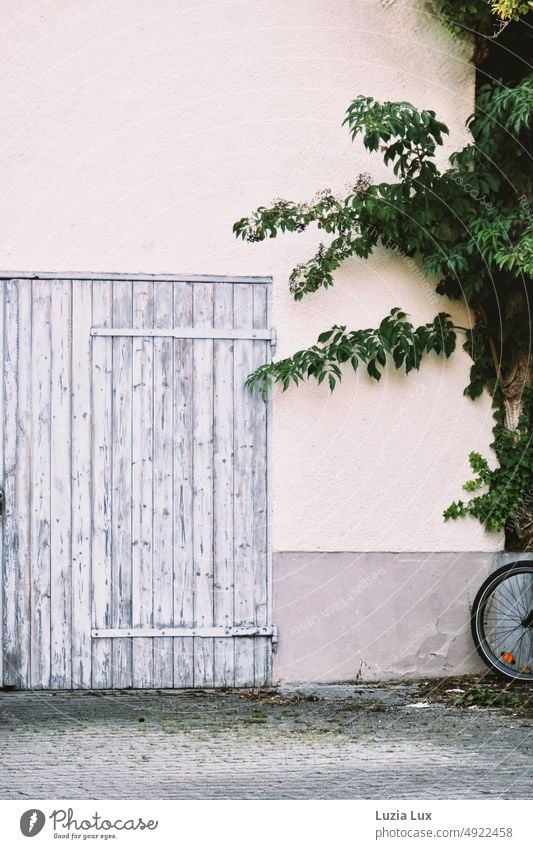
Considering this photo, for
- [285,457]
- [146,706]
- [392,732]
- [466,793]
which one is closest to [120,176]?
[285,457]

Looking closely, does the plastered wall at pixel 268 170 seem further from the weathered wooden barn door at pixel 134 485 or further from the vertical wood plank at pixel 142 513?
the vertical wood plank at pixel 142 513

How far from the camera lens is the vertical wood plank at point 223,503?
6.64 m

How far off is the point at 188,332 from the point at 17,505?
1339 millimetres

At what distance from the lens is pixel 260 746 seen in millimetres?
5406

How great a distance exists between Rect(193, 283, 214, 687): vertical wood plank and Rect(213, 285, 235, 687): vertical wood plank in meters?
0.03

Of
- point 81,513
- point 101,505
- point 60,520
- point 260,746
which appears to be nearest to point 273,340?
point 101,505

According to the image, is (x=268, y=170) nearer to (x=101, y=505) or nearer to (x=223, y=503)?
(x=223, y=503)

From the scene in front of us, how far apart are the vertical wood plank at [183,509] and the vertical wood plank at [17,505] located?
31.7 inches

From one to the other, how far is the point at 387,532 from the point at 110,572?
5.15 ft

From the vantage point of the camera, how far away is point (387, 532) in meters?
6.76

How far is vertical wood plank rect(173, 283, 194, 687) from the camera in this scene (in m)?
6.61

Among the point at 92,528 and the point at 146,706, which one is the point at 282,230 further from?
the point at 146,706

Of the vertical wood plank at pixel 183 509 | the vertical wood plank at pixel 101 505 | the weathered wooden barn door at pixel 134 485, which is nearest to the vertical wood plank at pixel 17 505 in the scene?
the weathered wooden barn door at pixel 134 485
